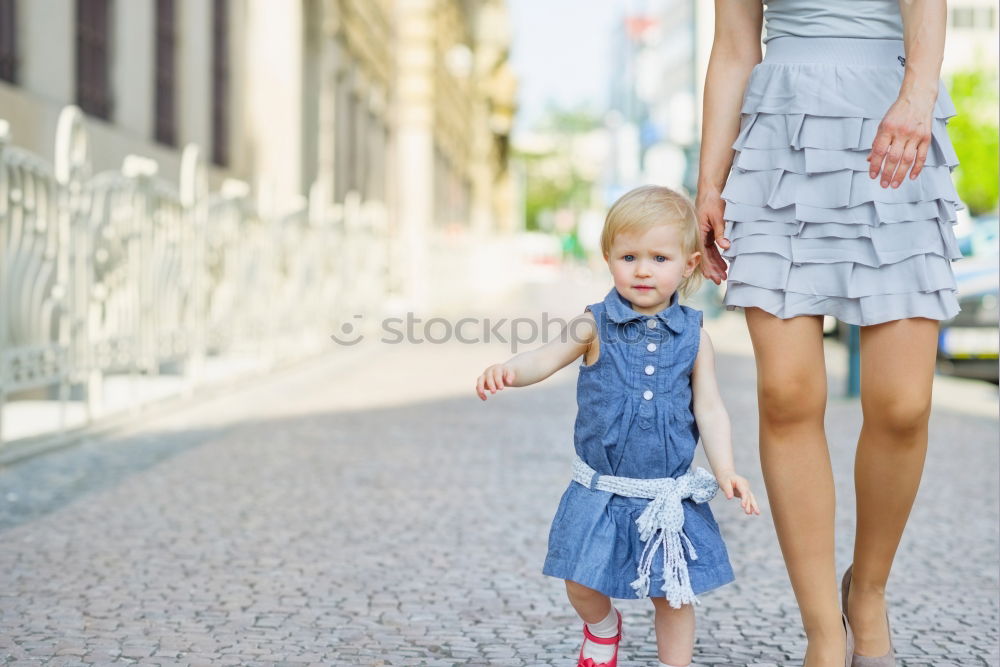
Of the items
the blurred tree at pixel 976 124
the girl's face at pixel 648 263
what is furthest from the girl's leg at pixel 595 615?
the blurred tree at pixel 976 124

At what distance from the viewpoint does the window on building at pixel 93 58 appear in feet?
40.5

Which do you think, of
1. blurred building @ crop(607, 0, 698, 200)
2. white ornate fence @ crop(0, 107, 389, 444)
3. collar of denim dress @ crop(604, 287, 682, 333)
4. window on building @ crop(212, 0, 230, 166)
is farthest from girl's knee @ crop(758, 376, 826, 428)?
blurred building @ crop(607, 0, 698, 200)

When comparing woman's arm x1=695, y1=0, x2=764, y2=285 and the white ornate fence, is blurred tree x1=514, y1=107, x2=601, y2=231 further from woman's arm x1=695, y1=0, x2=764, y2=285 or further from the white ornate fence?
woman's arm x1=695, y1=0, x2=764, y2=285

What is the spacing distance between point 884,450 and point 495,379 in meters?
0.87

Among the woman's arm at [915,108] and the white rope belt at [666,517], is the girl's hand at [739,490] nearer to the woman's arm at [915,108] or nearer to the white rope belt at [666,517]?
the white rope belt at [666,517]

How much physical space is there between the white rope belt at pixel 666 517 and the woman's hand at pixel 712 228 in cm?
44

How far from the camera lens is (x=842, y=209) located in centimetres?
307

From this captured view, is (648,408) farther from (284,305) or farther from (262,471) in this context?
(284,305)

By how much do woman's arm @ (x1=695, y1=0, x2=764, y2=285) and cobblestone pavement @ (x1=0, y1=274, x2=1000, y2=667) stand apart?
107 cm

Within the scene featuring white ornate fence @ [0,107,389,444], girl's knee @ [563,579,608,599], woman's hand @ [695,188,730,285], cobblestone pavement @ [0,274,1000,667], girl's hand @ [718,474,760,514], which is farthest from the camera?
white ornate fence @ [0,107,389,444]

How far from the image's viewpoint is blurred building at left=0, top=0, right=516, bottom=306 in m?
11.2

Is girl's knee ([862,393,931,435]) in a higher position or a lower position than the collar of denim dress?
lower

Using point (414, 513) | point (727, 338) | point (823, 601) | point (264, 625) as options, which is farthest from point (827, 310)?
point (727, 338)

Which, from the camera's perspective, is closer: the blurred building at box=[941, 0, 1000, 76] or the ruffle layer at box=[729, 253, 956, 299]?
the ruffle layer at box=[729, 253, 956, 299]
